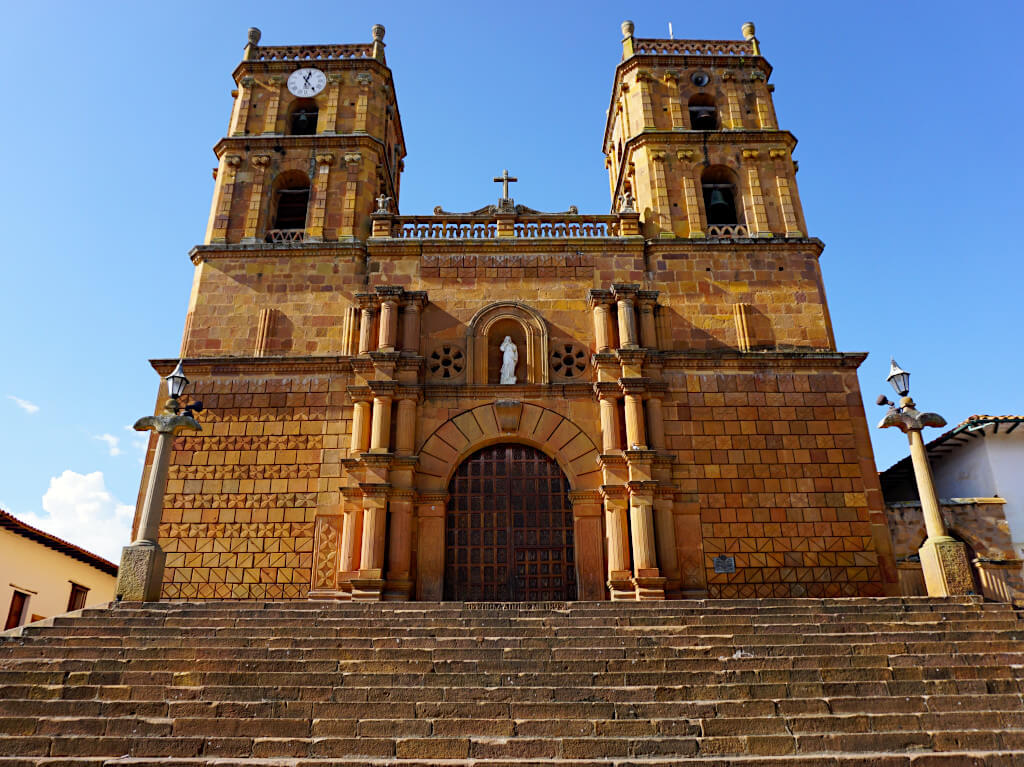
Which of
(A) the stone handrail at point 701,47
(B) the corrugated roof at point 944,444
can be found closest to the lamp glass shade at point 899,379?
(B) the corrugated roof at point 944,444

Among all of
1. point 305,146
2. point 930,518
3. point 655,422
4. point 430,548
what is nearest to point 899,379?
point 930,518

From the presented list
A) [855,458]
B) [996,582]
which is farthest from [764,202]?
[996,582]

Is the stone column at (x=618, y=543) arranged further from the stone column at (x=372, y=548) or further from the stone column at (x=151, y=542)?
the stone column at (x=151, y=542)

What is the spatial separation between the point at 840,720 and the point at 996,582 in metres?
8.22

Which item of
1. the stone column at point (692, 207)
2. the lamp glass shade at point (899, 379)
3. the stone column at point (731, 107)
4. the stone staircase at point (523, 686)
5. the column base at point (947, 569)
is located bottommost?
the stone staircase at point (523, 686)

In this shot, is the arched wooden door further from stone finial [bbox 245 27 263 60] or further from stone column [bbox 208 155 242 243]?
stone finial [bbox 245 27 263 60]

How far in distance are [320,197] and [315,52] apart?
18.2 ft

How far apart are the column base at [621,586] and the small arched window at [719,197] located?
10.2 metres

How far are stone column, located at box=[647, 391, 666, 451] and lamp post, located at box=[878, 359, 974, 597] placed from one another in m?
4.55

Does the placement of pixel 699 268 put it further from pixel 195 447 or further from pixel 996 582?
pixel 195 447

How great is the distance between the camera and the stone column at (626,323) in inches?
696

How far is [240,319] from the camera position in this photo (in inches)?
734

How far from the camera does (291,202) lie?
21656mm

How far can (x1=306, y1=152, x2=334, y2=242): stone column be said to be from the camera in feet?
65.2
